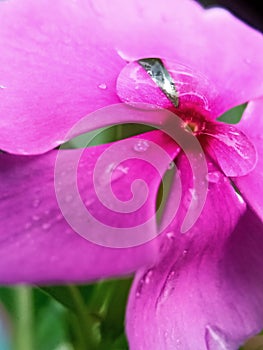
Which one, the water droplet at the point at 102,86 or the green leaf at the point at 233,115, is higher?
the water droplet at the point at 102,86

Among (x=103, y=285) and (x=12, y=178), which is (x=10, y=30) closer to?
(x=12, y=178)

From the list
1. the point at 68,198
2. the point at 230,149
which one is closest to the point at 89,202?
the point at 68,198

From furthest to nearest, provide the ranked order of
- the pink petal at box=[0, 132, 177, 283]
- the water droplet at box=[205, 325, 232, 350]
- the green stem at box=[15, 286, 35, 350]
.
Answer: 1. the green stem at box=[15, 286, 35, 350]
2. the water droplet at box=[205, 325, 232, 350]
3. the pink petal at box=[0, 132, 177, 283]

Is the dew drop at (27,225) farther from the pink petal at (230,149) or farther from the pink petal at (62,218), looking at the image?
the pink petal at (230,149)

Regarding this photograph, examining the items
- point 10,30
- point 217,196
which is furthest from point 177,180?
point 10,30

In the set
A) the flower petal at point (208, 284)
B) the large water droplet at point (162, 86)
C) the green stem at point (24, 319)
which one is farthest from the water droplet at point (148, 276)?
the green stem at point (24, 319)

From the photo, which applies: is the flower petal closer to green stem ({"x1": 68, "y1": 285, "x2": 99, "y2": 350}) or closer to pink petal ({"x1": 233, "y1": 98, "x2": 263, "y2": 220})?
pink petal ({"x1": 233, "y1": 98, "x2": 263, "y2": 220})

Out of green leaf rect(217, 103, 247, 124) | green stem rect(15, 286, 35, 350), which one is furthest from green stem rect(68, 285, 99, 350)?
green leaf rect(217, 103, 247, 124)
